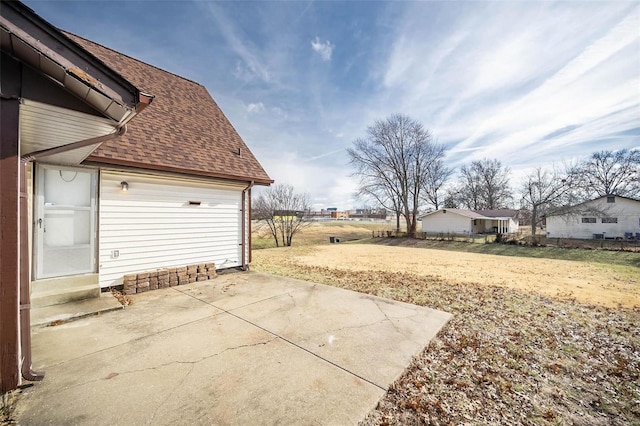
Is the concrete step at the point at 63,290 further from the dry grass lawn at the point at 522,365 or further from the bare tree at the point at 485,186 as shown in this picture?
the bare tree at the point at 485,186

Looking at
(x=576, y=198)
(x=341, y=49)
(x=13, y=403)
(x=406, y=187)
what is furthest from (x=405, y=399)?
(x=576, y=198)

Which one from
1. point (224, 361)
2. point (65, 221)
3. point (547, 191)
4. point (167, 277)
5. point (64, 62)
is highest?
point (547, 191)

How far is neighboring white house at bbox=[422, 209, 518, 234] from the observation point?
30.3m

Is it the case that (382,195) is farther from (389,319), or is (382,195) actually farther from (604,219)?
(389,319)

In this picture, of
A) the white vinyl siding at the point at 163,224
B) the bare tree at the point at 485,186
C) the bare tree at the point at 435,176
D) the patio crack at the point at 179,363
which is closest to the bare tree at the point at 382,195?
the bare tree at the point at 435,176

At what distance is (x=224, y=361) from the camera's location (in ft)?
9.40

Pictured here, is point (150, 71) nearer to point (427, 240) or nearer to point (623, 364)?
point (623, 364)

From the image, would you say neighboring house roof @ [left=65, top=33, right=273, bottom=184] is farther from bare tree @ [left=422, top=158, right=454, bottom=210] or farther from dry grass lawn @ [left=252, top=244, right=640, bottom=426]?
bare tree @ [left=422, top=158, right=454, bottom=210]

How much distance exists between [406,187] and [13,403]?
98.5ft

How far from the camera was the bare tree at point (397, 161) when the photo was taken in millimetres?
28234

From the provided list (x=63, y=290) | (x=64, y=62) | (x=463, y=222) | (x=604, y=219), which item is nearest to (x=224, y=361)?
(x=64, y=62)

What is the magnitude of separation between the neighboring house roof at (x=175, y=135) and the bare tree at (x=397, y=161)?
22366 mm

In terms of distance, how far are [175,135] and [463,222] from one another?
32.0 metres

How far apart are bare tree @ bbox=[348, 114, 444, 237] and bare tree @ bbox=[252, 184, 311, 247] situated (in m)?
9.32
